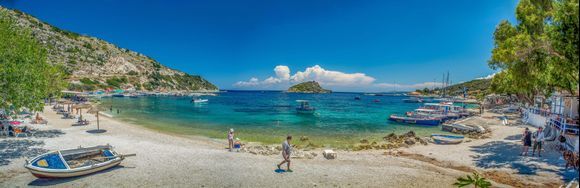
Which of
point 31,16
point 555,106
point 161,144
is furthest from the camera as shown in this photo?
point 31,16

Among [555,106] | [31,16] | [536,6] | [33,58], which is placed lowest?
[555,106]

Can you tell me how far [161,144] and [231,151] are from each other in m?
5.56

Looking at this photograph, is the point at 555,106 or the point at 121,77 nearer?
the point at 555,106

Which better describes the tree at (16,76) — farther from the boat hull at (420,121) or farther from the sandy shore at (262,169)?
the boat hull at (420,121)

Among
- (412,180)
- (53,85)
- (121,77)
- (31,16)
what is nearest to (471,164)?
(412,180)

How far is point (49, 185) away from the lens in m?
10.4

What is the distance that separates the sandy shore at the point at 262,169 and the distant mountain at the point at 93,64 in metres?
106

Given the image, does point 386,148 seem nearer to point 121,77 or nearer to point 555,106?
point 555,106

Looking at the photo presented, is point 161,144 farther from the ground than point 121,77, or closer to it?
closer to it

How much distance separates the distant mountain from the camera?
109 meters

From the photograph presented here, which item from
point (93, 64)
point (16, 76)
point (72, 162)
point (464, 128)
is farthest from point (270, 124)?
point (93, 64)

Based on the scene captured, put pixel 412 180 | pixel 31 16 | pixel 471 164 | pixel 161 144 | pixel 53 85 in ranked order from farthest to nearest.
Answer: pixel 31 16
pixel 53 85
pixel 161 144
pixel 471 164
pixel 412 180

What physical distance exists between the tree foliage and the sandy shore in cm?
469

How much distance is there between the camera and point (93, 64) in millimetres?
129625
